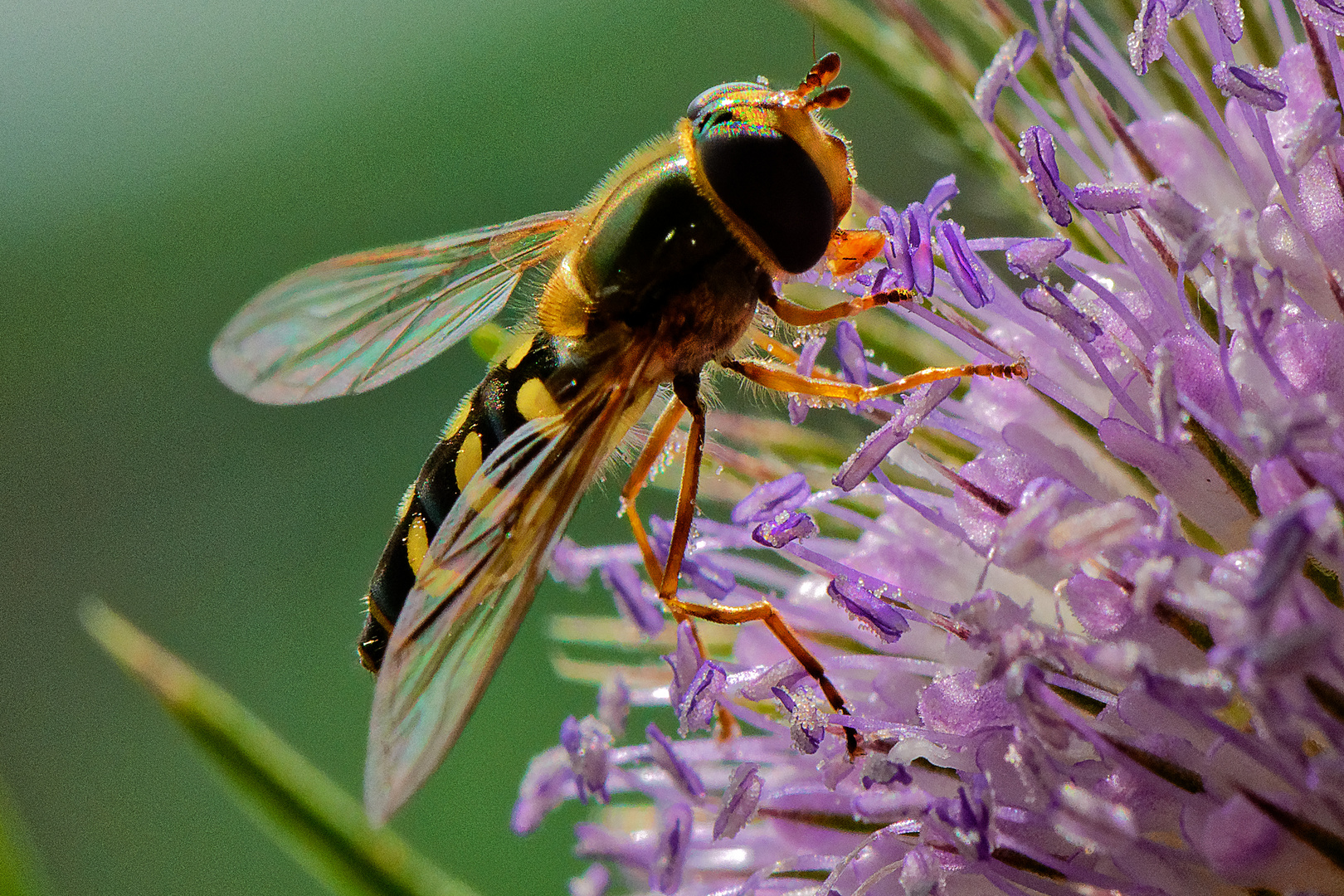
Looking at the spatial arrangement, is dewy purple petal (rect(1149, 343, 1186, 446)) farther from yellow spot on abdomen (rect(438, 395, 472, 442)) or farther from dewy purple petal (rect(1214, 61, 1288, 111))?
yellow spot on abdomen (rect(438, 395, 472, 442))

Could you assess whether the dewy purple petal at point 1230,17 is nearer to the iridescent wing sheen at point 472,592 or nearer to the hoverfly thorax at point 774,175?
the hoverfly thorax at point 774,175

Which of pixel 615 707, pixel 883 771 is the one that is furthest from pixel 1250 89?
pixel 615 707

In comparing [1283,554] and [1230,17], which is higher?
[1230,17]

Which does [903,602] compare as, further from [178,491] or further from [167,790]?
[178,491]

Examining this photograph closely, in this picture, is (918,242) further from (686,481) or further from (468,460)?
(468,460)

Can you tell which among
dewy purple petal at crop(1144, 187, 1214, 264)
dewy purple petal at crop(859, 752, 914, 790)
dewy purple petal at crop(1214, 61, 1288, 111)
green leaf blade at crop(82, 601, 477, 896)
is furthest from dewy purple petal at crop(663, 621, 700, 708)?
dewy purple petal at crop(1214, 61, 1288, 111)
